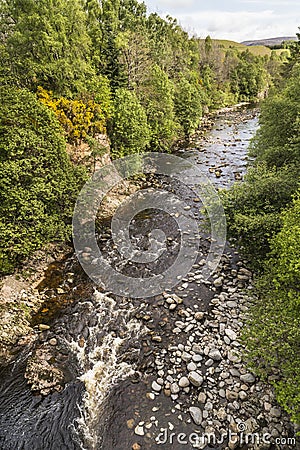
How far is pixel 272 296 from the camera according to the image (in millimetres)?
9234

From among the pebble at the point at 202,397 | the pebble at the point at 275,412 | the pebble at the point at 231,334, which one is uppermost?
the pebble at the point at 231,334

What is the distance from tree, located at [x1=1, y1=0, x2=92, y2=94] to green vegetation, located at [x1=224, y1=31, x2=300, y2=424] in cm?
1332

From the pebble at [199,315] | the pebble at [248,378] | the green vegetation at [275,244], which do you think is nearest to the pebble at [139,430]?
the pebble at [248,378]

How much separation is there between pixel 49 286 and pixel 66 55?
15440mm

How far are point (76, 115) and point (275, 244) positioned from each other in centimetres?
1461

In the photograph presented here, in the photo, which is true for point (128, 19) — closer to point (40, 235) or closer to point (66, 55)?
point (66, 55)

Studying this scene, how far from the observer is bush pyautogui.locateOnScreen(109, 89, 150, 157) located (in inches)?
862

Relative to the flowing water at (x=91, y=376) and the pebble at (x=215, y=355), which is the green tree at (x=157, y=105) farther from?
the pebble at (x=215, y=355)

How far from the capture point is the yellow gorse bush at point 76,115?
1652 cm

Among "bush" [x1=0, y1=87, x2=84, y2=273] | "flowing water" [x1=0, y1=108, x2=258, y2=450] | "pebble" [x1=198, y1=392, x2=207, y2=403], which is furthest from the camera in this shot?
"bush" [x1=0, y1=87, x2=84, y2=273]

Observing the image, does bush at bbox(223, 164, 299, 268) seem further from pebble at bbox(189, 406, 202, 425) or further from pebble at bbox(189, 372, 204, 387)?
pebble at bbox(189, 406, 202, 425)

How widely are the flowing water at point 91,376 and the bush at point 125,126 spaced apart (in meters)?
11.8

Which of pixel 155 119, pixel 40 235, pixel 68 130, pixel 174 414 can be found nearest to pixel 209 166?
pixel 155 119

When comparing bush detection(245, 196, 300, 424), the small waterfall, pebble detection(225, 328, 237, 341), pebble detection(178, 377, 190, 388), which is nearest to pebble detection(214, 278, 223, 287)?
pebble detection(225, 328, 237, 341)
